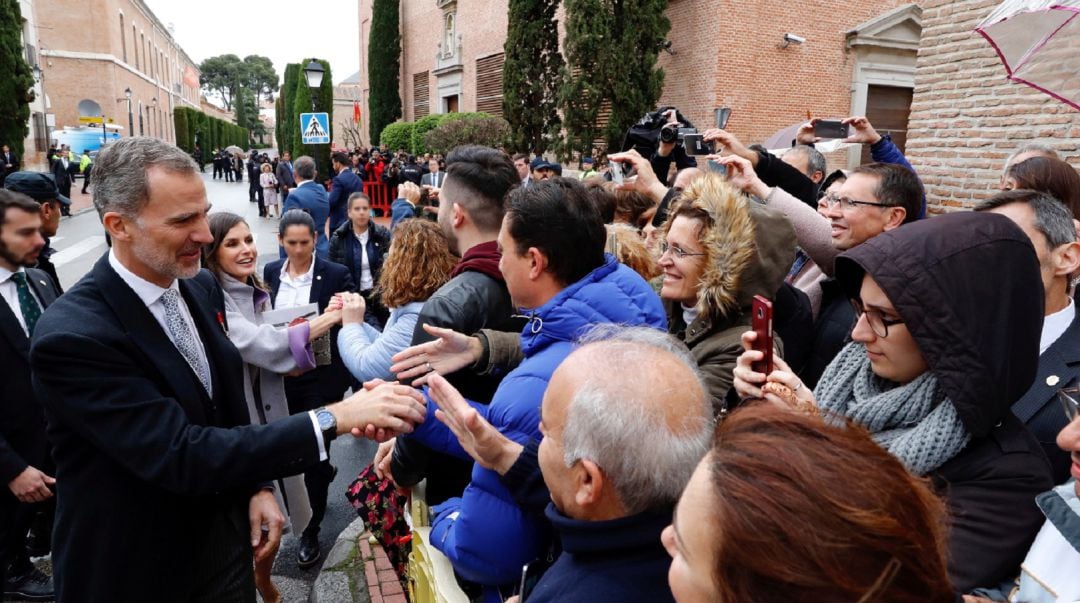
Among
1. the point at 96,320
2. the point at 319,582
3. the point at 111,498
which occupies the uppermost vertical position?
the point at 96,320

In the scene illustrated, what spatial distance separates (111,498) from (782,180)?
11.9 ft

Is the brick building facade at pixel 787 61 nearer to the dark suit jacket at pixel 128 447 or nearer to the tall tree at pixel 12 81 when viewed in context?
the dark suit jacket at pixel 128 447

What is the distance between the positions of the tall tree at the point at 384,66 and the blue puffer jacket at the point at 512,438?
3314 centimetres

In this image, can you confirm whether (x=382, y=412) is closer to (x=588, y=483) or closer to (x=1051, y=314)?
(x=588, y=483)

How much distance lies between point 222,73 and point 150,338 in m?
119

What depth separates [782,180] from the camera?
4043 millimetres

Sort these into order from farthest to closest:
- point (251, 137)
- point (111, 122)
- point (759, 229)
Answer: point (251, 137)
point (111, 122)
point (759, 229)

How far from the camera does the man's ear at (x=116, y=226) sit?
2133 mm

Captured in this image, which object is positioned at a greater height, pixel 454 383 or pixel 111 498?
pixel 454 383

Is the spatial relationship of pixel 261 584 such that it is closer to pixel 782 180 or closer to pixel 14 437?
pixel 14 437

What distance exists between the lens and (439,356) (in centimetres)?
225

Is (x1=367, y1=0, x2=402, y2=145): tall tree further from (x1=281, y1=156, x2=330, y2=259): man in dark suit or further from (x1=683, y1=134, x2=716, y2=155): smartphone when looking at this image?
(x1=683, y1=134, x2=716, y2=155): smartphone

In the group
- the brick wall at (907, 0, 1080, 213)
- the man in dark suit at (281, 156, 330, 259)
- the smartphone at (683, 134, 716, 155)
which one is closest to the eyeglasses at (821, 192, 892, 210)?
the smartphone at (683, 134, 716, 155)

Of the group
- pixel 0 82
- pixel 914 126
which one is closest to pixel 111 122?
pixel 0 82
